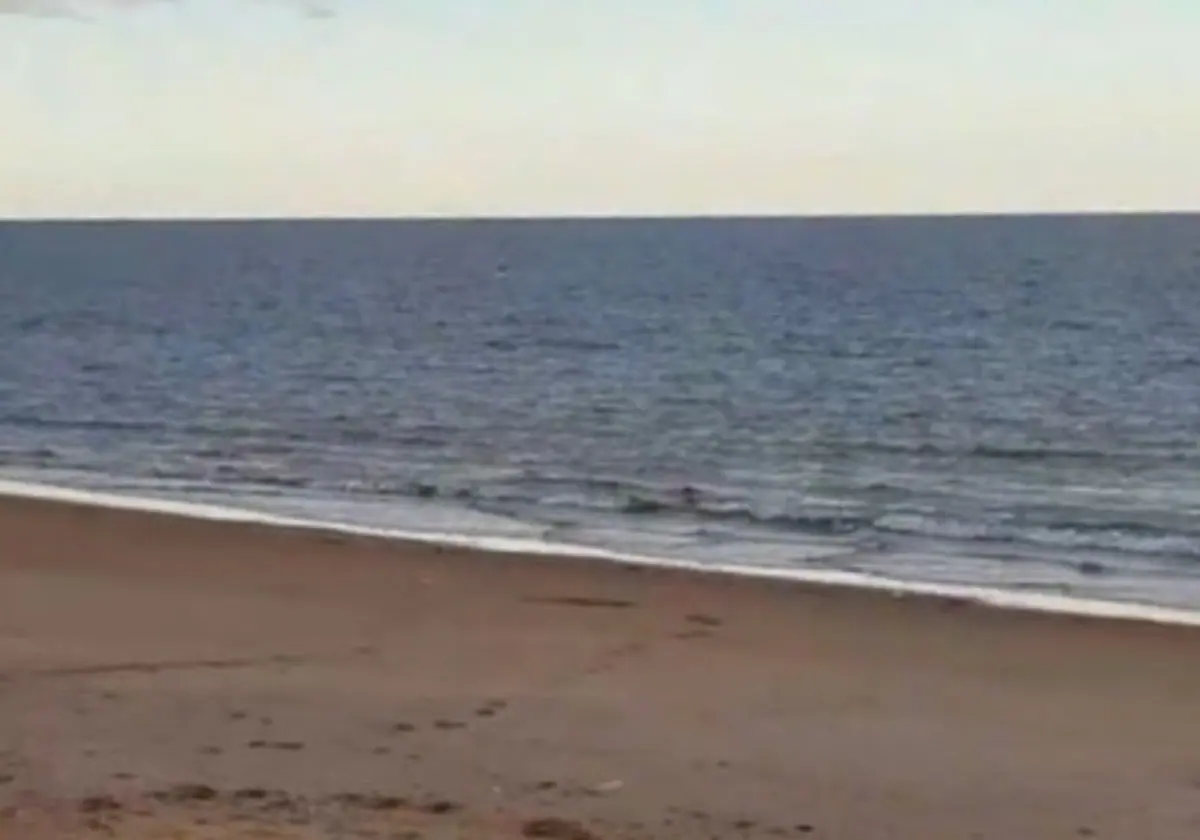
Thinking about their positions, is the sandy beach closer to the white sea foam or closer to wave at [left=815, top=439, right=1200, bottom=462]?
the white sea foam

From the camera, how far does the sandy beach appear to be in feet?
21.7

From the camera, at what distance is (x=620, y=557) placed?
42.4ft

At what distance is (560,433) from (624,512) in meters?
6.56

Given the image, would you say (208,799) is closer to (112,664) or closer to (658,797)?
(658,797)

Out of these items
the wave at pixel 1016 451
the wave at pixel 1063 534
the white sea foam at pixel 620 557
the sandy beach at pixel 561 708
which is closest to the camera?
the sandy beach at pixel 561 708

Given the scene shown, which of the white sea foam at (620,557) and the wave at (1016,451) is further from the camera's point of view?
the wave at (1016,451)

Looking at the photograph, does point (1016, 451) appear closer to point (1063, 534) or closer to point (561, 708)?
point (1063, 534)

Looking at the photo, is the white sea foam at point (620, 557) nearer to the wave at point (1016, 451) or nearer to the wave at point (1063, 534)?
the wave at point (1063, 534)

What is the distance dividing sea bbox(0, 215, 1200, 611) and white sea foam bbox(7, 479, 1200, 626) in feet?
0.31

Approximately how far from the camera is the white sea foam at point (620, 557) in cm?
1112

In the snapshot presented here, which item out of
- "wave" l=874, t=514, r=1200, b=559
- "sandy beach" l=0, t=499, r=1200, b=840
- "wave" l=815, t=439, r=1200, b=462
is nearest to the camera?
"sandy beach" l=0, t=499, r=1200, b=840

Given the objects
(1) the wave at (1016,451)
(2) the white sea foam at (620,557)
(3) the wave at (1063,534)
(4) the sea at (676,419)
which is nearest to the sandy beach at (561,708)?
(2) the white sea foam at (620,557)

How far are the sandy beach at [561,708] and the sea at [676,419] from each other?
5.52 ft

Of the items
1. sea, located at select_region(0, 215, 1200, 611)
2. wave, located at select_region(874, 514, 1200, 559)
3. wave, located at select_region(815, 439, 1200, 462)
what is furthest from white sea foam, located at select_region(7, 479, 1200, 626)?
wave, located at select_region(815, 439, 1200, 462)
